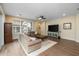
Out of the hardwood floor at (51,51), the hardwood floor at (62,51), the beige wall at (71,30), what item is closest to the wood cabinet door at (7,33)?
the hardwood floor at (51,51)

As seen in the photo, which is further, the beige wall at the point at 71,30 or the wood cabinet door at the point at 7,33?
the beige wall at the point at 71,30

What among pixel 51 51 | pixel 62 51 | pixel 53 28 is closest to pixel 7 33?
pixel 51 51

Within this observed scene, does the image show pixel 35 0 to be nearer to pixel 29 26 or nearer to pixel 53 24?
pixel 29 26

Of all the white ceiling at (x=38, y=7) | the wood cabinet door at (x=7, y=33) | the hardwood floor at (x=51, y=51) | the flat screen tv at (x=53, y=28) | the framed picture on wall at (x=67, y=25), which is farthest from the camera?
the flat screen tv at (x=53, y=28)

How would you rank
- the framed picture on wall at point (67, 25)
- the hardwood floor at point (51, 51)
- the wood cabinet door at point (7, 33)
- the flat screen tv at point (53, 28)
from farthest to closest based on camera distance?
the flat screen tv at point (53, 28) < the framed picture on wall at point (67, 25) < the wood cabinet door at point (7, 33) < the hardwood floor at point (51, 51)

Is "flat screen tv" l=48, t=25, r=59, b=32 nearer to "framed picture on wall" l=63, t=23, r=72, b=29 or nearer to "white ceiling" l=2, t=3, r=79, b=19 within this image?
"framed picture on wall" l=63, t=23, r=72, b=29

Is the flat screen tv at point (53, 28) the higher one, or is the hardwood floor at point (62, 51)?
the flat screen tv at point (53, 28)

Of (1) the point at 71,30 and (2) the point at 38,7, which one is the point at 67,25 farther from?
(2) the point at 38,7

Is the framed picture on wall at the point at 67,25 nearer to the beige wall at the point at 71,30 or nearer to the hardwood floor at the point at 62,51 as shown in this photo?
the beige wall at the point at 71,30

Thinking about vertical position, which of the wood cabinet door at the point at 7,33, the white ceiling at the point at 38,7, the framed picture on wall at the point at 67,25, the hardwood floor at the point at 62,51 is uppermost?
the white ceiling at the point at 38,7

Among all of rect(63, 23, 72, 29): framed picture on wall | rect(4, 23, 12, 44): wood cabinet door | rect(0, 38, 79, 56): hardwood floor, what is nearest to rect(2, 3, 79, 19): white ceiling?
rect(4, 23, 12, 44): wood cabinet door

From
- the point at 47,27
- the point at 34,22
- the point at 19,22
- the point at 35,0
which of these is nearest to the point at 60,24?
the point at 47,27

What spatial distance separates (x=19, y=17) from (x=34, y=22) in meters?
1.38

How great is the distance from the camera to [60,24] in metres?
8.11
